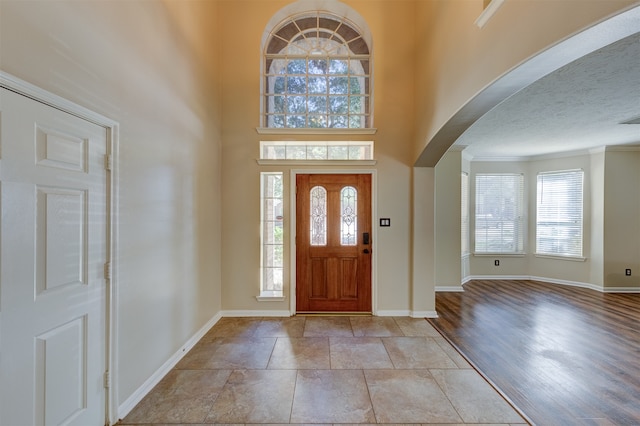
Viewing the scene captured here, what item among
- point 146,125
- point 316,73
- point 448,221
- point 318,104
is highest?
point 316,73

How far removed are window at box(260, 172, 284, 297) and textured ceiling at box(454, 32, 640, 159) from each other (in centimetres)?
293

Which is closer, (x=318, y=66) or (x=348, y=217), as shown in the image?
(x=348, y=217)

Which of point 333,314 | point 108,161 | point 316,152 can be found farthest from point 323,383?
point 316,152

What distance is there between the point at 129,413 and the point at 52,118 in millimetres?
2020

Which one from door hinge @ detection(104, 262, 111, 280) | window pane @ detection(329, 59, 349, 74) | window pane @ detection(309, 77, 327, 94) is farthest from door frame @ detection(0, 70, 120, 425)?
window pane @ detection(329, 59, 349, 74)

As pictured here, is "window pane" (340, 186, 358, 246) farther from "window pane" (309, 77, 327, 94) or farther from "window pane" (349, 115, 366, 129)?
"window pane" (309, 77, 327, 94)

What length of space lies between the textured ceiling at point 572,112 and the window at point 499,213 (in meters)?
A: 0.63

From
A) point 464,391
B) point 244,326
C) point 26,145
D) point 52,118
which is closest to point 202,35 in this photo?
point 52,118

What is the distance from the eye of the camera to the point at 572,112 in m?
3.48

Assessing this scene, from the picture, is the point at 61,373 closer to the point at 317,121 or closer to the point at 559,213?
the point at 317,121

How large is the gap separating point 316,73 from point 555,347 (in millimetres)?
4483

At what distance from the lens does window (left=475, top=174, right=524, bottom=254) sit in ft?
19.2

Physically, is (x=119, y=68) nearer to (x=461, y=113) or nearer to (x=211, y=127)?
(x=211, y=127)

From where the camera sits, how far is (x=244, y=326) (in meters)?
3.41
